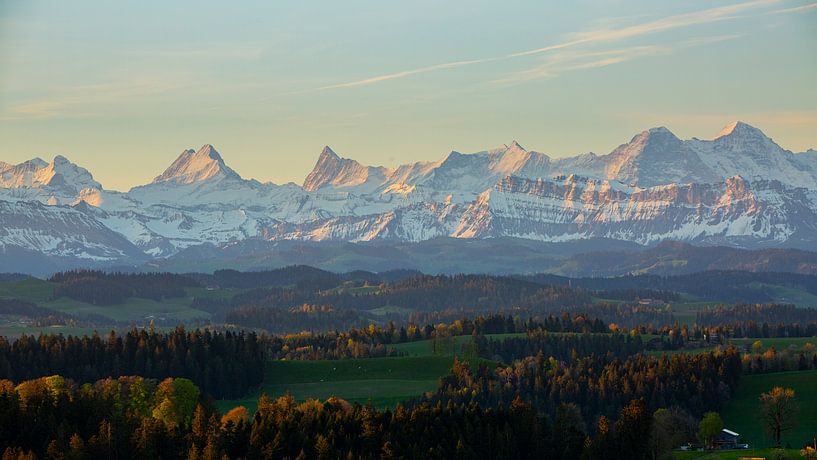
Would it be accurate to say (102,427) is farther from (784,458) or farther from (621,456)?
(784,458)

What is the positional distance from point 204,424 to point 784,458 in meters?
66.2

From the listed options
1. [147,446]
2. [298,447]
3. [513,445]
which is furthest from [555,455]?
[147,446]

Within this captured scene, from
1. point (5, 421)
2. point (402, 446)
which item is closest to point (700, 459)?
point (402, 446)

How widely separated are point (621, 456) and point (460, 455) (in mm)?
20982

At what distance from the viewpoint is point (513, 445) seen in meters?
200

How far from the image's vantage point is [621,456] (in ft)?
652

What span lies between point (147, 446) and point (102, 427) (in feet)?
24.4

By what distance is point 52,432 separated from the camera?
625 feet

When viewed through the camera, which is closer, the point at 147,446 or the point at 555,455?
the point at 147,446

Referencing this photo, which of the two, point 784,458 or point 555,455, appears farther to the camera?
point 555,455

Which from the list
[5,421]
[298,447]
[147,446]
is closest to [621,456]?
[298,447]

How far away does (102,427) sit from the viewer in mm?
188250

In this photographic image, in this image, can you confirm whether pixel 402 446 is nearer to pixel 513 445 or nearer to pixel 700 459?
pixel 513 445

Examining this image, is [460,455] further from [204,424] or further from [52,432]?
[52,432]
